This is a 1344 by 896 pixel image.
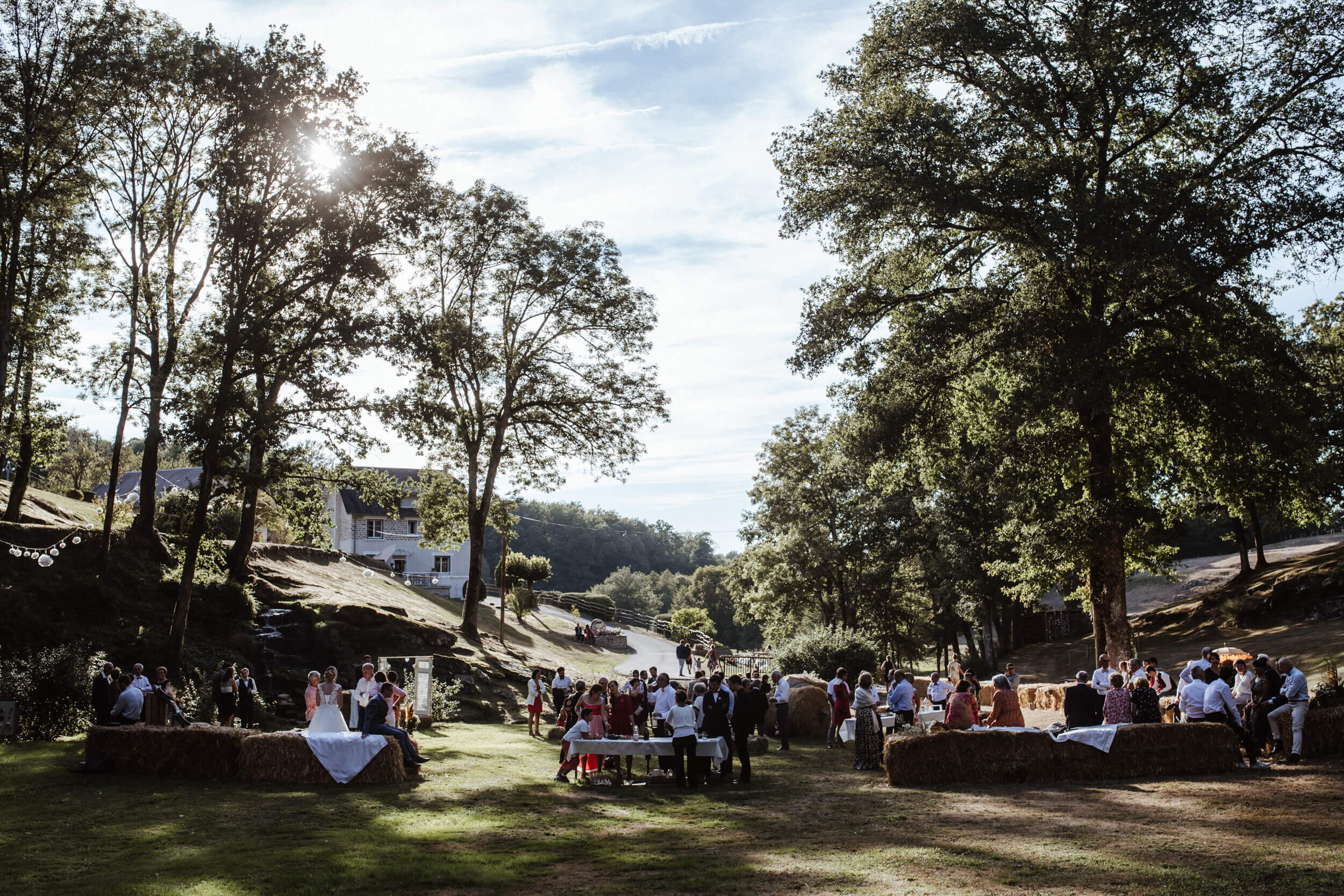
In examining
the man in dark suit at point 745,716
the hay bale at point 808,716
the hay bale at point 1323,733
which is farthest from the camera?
the hay bale at point 808,716

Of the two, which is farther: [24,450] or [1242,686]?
[24,450]

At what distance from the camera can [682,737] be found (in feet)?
46.7

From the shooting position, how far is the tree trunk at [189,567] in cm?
2016

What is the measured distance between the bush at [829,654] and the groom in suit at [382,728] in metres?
17.6

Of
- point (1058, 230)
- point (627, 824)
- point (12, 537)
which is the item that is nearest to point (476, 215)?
point (12, 537)

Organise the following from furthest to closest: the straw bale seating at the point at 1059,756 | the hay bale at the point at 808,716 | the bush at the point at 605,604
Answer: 1. the bush at the point at 605,604
2. the hay bale at the point at 808,716
3. the straw bale seating at the point at 1059,756

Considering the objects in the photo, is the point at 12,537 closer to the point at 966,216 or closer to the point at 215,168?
the point at 215,168

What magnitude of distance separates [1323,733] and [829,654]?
1683 centimetres

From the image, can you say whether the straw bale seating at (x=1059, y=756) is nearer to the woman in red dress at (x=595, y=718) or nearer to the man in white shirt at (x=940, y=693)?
the woman in red dress at (x=595, y=718)

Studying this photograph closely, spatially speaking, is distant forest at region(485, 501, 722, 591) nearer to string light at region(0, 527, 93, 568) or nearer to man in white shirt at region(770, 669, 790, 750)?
string light at region(0, 527, 93, 568)

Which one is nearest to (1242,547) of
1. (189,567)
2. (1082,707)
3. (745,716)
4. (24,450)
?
(1082,707)

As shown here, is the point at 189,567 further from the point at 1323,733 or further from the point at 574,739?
the point at 1323,733

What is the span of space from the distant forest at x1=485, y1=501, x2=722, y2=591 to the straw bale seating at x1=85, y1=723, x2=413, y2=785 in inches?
3665

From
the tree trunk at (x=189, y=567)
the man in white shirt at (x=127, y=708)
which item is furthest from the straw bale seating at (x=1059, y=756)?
the tree trunk at (x=189, y=567)
